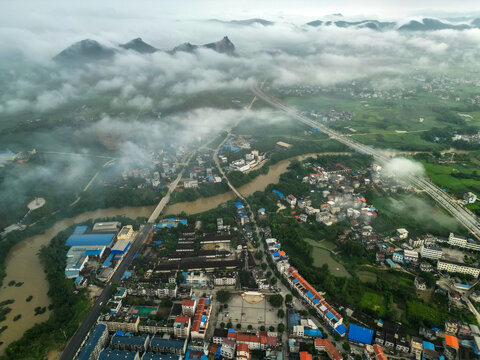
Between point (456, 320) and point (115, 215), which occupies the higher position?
point (456, 320)

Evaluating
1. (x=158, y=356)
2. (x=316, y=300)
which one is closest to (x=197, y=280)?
(x=158, y=356)

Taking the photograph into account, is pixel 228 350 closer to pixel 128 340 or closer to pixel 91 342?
pixel 128 340

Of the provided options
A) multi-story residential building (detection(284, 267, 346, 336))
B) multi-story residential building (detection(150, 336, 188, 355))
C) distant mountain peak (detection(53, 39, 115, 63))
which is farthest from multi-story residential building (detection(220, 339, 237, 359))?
distant mountain peak (detection(53, 39, 115, 63))

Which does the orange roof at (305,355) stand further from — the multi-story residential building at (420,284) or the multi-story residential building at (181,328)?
the multi-story residential building at (420,284)

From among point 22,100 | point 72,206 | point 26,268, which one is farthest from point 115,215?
point 22,100

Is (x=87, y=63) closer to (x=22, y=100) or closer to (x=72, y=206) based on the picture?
(x=22, y=100)

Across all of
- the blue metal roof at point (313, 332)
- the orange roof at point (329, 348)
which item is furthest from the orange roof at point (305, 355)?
the blue metal roof at point (313, 332)
